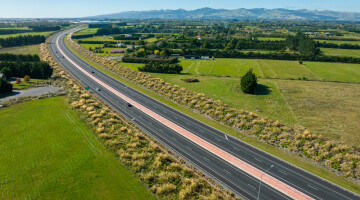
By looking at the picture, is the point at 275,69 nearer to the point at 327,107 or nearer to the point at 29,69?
the point at 327,107

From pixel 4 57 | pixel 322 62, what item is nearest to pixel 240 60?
pixel 322 62

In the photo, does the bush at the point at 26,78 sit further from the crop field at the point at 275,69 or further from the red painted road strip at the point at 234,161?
the red painted road strip at the point at 234,161

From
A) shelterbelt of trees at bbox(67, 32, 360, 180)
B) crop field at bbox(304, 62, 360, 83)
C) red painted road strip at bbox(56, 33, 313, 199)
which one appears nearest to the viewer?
red painted road strip at bbox(56, 33, 313, 199)

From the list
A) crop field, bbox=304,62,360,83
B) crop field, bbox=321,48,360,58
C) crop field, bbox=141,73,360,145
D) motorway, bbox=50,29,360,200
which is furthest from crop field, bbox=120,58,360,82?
motorway, bbox=50,29,360,200

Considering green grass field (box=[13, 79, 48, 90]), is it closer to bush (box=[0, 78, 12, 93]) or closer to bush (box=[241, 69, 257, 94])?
bush (box=[0, 78, 12, 93])

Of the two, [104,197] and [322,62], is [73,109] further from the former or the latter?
[322,62]

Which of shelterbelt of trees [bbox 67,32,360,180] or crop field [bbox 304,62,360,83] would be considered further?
crop field [bbox 304,62,360,83]
